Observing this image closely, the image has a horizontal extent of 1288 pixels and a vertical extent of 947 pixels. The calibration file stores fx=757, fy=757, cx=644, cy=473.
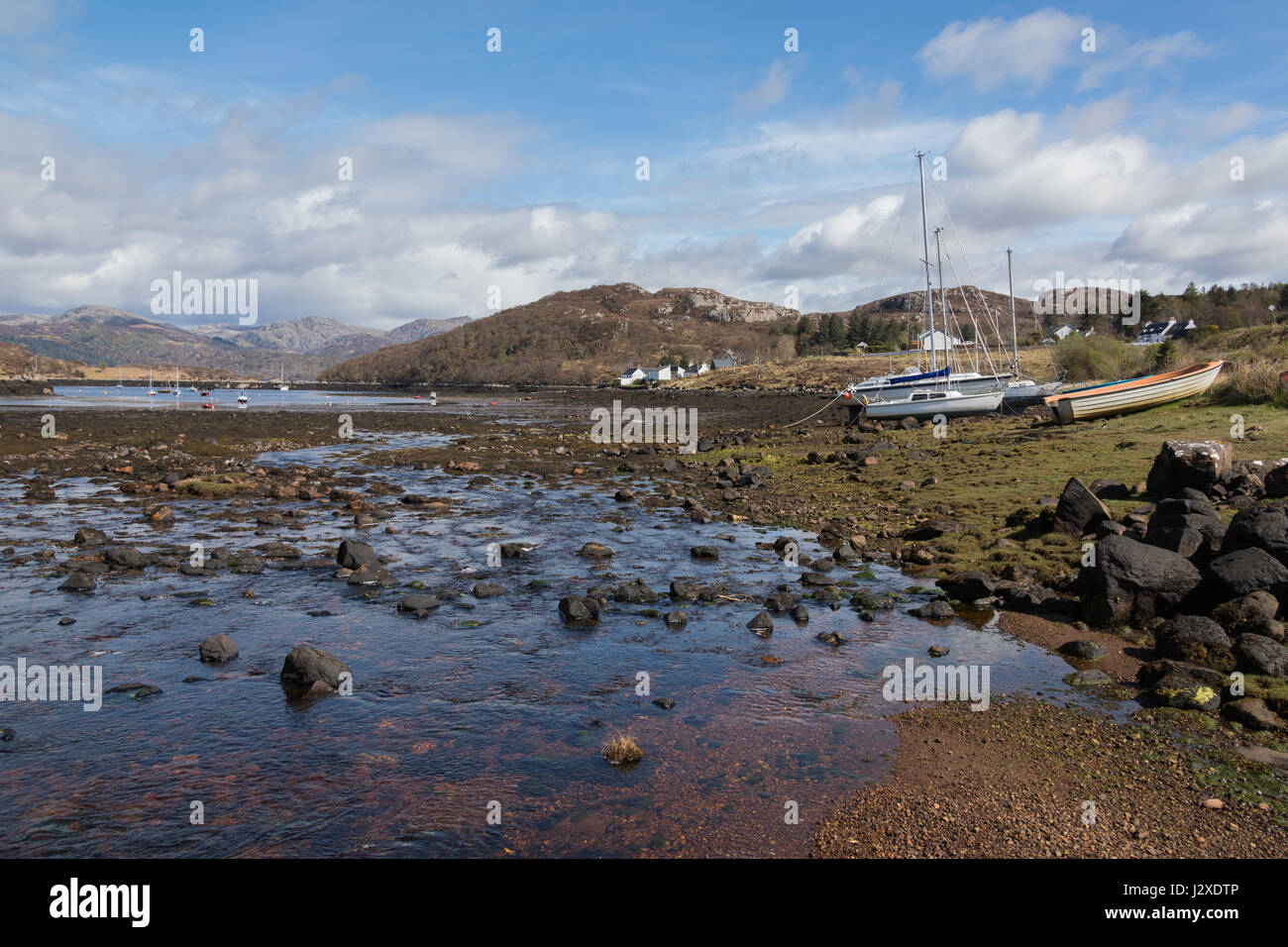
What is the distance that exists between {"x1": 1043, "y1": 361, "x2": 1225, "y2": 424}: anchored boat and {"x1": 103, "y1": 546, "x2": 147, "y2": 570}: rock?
3797 cm

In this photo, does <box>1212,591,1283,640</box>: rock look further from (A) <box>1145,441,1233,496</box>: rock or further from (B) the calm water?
(A) <box>1145,441,1233,496</box>: rock

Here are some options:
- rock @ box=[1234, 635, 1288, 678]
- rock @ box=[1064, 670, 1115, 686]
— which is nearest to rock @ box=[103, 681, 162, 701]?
rock @ box=[1064, 670, 1115, 686]

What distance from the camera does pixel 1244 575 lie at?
486 inches

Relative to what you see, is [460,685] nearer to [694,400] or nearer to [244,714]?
[244,714]

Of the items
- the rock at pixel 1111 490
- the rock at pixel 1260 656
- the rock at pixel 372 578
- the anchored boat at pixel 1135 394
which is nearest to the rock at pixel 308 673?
the rock at pixel 372 578

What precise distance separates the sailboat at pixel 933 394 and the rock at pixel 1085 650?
42732 millimetres

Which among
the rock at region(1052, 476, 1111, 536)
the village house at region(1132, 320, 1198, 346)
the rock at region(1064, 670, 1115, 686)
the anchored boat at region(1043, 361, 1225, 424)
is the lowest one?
the rock at region(1064, 670, 1115, 686)

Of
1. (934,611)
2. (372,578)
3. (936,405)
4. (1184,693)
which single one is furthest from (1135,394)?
(372,578)

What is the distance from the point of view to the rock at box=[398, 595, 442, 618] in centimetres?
1675

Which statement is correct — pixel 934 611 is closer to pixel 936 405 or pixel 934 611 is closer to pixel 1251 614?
pixel 1251 614

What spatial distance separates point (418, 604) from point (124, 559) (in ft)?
31.0

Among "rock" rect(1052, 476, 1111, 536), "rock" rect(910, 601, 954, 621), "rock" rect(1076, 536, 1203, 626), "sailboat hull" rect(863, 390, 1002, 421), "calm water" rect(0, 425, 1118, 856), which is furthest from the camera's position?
"sailboat hull" rect(863, 390, 1002, 421)

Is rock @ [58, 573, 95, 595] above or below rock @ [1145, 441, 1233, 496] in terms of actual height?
below
